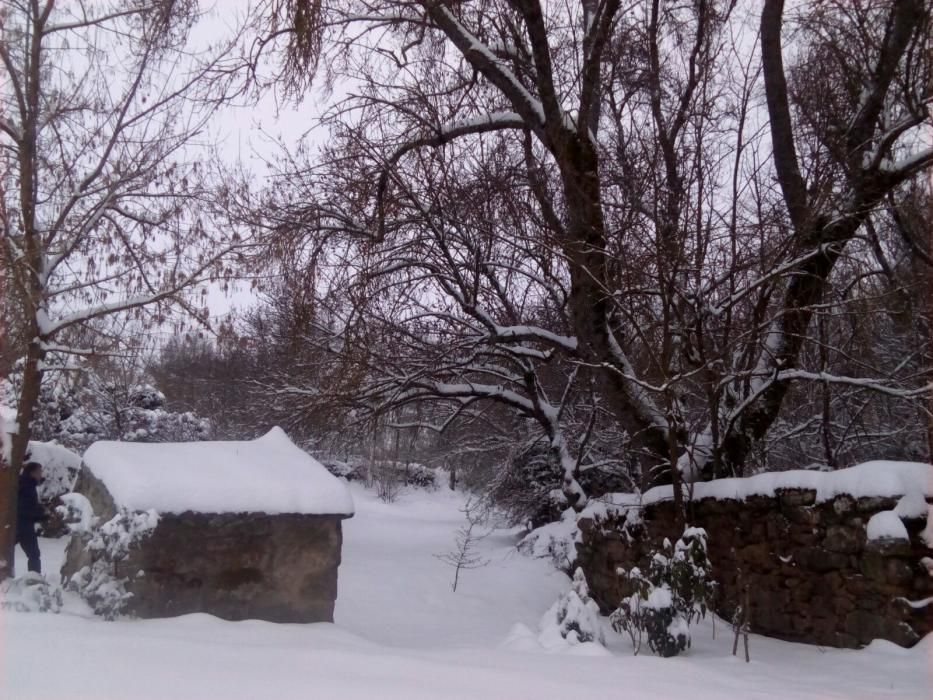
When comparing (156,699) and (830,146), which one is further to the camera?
(830,146)

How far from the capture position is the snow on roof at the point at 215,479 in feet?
14.7

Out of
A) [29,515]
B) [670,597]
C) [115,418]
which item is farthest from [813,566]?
[115,418]

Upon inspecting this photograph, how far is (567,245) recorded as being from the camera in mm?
6590

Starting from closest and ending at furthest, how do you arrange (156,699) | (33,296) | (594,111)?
(156,699) → (33,296) → (594,111)

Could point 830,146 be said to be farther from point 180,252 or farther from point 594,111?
point 180,252

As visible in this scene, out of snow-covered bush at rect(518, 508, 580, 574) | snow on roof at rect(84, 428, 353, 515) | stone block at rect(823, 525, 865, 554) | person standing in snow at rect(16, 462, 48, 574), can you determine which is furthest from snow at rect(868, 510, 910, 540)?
person standing in snow at rect(16, 462, 48, 574)

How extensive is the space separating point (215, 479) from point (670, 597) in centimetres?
312

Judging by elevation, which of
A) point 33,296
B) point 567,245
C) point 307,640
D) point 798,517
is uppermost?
point 567,245

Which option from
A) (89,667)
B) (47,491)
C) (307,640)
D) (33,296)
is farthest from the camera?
(47,491)

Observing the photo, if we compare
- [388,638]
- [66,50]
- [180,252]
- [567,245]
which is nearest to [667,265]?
[567,245]

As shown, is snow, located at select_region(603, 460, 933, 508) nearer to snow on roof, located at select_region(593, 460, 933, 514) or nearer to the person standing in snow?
snow on roof, located at select_region(593, 460, 933, 514)

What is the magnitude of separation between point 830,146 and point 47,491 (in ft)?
37.0

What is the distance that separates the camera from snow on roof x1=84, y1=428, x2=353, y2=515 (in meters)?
4.48

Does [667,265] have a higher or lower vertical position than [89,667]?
higher
